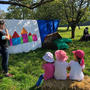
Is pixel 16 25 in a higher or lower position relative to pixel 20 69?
higher

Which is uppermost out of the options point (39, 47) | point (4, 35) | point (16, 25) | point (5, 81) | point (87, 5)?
point (87, 5)

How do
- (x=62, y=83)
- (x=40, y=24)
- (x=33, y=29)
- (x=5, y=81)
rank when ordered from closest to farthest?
(x=62, y=83), (x=5, y=81), (x=33, y=29), (x=40, y=24)

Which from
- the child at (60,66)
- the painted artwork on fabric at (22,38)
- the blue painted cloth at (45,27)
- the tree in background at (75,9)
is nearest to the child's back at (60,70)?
the child at (60,66)

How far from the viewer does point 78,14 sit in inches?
498

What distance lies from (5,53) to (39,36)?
4.93 meters

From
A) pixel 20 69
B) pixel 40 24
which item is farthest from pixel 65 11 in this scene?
pixel 20 69

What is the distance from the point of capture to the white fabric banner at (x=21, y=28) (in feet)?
23.9

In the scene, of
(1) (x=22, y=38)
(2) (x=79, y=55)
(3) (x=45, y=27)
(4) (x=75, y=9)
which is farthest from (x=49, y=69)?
(4) (x=75, y=9)

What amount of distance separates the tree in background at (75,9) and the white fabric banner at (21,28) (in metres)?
5.51

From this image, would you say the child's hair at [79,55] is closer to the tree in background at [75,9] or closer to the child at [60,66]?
the child at [60,66]

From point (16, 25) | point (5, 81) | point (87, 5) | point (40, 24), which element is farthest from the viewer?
point (87, 5)

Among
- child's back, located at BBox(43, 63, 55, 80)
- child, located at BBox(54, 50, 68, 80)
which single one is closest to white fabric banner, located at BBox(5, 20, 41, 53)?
child's back, located at BBox(43, 63, 55, 80)

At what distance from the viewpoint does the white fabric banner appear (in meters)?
7.27

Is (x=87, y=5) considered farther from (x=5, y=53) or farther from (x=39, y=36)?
(x=5, y=53)
